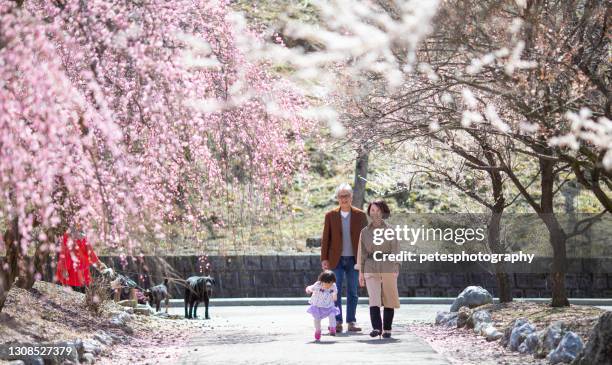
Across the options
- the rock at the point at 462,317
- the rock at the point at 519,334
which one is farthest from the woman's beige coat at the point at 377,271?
the rock at the point at 462,317

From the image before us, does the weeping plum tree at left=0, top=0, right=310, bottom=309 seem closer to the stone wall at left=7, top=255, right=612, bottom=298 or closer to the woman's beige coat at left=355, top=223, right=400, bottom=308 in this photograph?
the woman's beige coat at left=355, top=223, right=400, bottom=308

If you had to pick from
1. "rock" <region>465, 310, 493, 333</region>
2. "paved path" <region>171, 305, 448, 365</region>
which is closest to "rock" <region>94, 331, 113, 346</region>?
"paved path" <region>171, 305, 448, 365</region>

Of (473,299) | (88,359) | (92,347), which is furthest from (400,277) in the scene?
(88,359)

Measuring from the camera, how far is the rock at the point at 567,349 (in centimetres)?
965

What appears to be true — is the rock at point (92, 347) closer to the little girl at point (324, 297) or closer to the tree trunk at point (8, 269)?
the tree trunk at point (8, 269)

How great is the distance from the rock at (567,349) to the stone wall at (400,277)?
16.3 meters

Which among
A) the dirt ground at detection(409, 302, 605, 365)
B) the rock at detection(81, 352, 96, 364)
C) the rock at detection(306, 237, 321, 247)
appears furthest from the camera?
the rock at detection(306, 237, 321, 247)

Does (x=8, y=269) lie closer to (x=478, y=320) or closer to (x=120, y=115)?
(x=120, y=115)

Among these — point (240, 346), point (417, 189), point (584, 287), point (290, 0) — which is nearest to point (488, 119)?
point (240, 346)

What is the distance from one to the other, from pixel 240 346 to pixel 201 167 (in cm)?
363

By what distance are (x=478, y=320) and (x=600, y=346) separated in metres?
5.15

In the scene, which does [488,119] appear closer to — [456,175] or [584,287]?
[456,175]

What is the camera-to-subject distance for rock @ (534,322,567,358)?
10297mm

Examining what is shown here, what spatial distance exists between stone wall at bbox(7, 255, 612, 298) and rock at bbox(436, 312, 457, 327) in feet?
33.3
